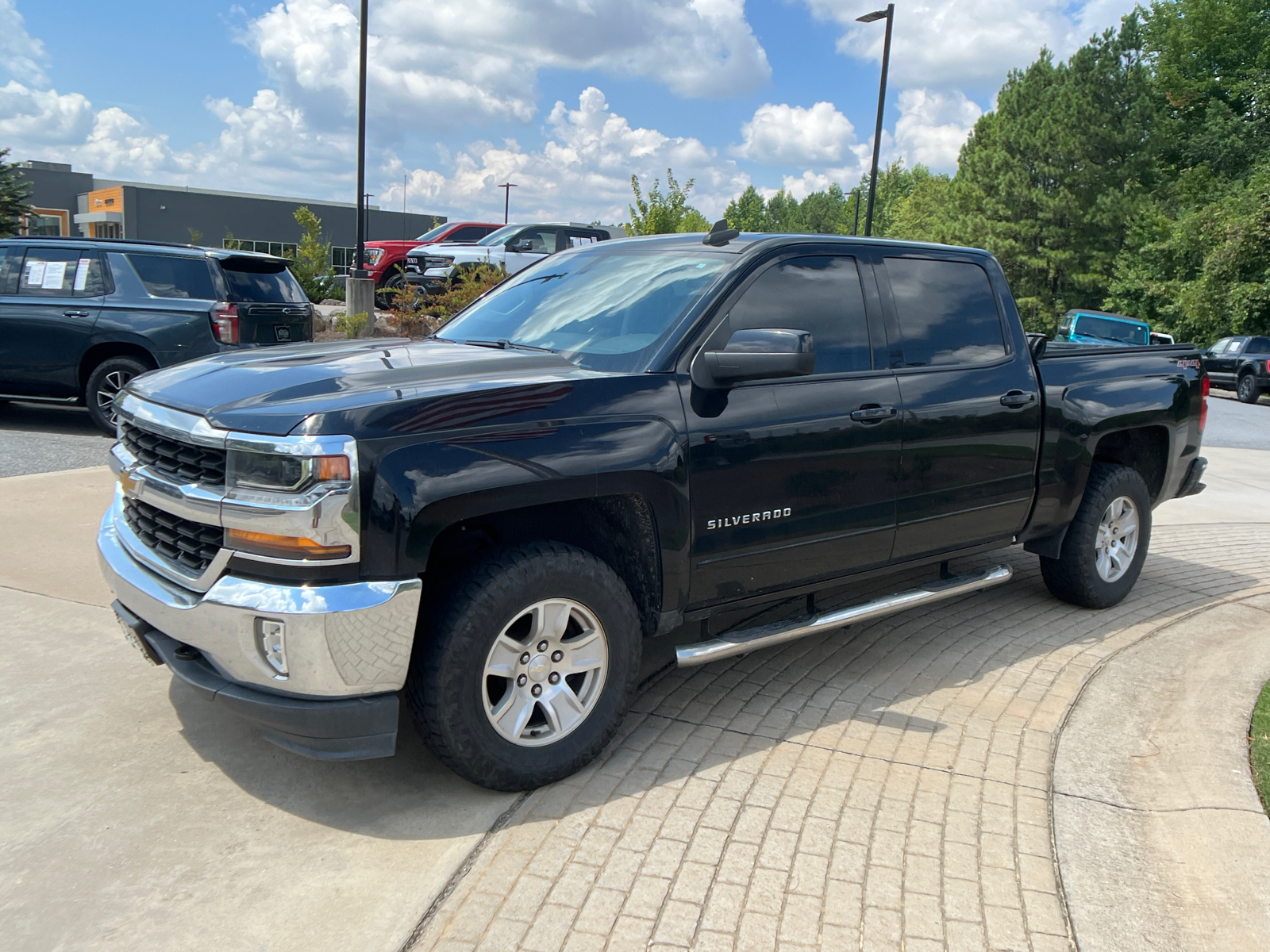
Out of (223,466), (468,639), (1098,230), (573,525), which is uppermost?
(1098,230)

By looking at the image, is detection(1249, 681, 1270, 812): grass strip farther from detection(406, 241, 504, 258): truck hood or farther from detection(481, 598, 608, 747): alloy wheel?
detection(406, 241, 504, 258): truck hood

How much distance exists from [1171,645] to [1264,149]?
4360cm

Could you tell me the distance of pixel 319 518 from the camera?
9.20ft

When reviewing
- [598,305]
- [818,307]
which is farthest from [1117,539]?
[598,305]

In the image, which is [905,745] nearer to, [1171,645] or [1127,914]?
[1127,914]

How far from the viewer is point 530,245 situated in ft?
63.4

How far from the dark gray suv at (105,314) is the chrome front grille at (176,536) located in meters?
6.28

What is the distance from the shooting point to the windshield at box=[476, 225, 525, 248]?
19016mm

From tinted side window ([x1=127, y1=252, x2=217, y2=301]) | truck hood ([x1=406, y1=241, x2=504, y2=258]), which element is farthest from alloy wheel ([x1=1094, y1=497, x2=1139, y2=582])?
truck hood ([x1=406, y1=241, x2=504, y2=258])

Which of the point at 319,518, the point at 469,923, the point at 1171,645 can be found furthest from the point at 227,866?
the point at 1171,645

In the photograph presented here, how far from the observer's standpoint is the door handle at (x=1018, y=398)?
475cm

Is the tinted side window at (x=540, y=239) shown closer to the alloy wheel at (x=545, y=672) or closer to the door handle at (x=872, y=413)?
the door handle at (x=872, y=413)

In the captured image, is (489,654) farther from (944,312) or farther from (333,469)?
(944,312)

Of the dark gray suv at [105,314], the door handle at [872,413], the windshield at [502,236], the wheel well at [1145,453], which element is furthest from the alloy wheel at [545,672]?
the windshield at [502,236]
